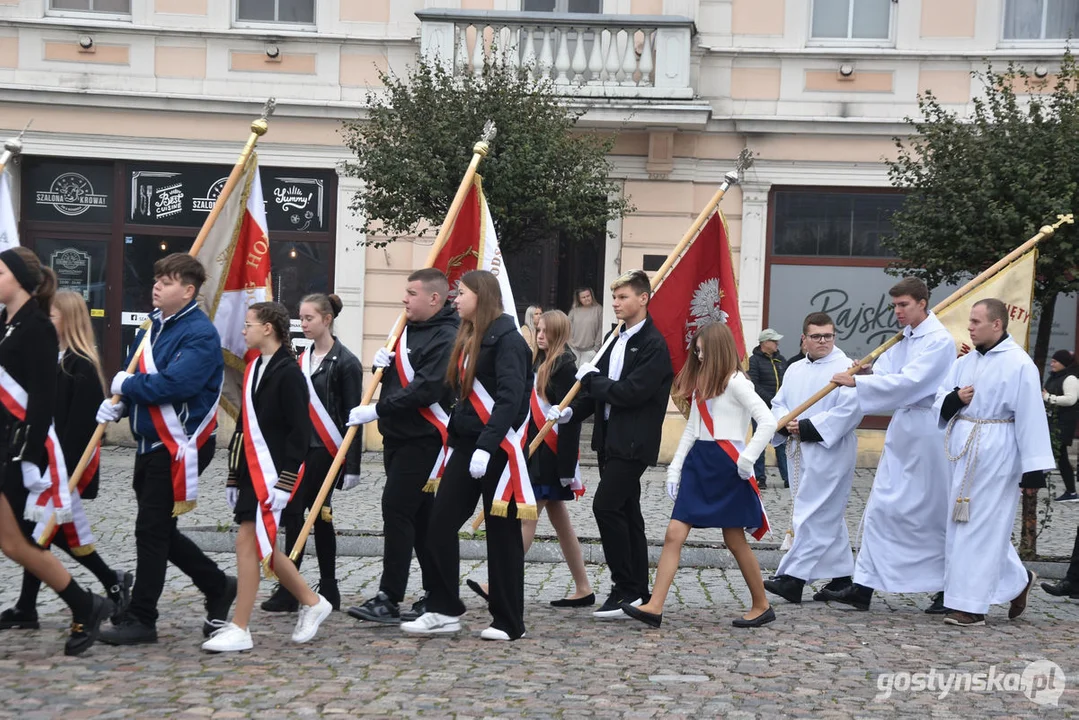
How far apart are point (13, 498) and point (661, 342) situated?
341cm

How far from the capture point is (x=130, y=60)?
17.6 m

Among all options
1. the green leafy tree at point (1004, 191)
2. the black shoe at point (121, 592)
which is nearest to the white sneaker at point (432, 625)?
the black shoe at point (121, 592)

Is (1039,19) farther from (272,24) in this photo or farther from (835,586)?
(835,586)

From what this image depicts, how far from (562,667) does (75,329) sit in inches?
117

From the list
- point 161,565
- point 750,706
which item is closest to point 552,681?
point 750,706

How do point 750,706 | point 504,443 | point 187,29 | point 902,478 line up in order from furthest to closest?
1. point 187,29
2. point 902,478
3. point 504,443
4. point 750,706

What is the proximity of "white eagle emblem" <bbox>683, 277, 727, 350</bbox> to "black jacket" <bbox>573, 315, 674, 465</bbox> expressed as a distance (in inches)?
35.0

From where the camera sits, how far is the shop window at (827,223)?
17.6 m

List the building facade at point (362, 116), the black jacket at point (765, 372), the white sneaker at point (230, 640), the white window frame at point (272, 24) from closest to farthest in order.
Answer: the white sneaker at point (230, 640) < the black jacket at point (765, 372) < the building facade at point (362, 116) < the white window frame at point (272, 24)

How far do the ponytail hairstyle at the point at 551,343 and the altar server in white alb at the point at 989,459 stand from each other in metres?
2.30

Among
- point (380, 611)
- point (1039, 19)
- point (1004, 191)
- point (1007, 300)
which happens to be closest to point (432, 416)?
point (380, 611)

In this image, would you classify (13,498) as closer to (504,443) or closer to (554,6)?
(504,443)

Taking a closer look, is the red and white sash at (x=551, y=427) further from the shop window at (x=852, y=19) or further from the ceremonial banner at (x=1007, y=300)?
the shop window at (x=852, y=19)

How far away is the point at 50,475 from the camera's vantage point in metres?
6.75
